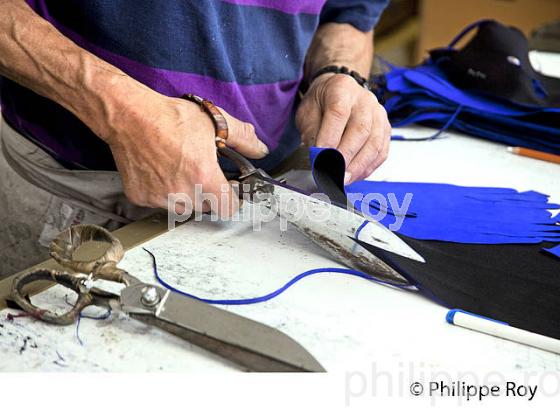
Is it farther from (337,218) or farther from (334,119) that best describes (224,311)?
(334,119)

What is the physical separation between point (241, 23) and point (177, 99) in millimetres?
174

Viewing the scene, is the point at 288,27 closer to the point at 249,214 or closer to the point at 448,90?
the point at 249,214

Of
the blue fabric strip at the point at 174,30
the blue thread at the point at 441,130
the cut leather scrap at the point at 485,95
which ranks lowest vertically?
the blue thread at the point at 441,130

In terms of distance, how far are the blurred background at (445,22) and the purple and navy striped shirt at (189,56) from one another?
1.07 meters

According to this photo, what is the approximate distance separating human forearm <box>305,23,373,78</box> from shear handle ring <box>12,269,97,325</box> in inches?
25.8

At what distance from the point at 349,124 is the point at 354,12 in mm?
345

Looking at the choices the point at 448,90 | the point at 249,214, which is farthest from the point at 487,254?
the point at 448,90

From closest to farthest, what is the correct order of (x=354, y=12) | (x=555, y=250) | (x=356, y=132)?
(x=555, y=250)
(x=356, y=132)
(x=354, y=12)

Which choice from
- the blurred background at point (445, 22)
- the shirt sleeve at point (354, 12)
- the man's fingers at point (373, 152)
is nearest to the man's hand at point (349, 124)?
the man's fingers at point (373, 152)

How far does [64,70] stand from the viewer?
0.69m

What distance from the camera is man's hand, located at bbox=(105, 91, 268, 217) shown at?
2.19 feet

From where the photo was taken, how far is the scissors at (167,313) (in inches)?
19.1

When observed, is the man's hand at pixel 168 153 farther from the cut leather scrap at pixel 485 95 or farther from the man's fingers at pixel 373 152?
the cut leather scrap at pixel 485 95

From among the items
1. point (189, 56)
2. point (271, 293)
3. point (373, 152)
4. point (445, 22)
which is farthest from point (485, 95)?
point (445, 22)
